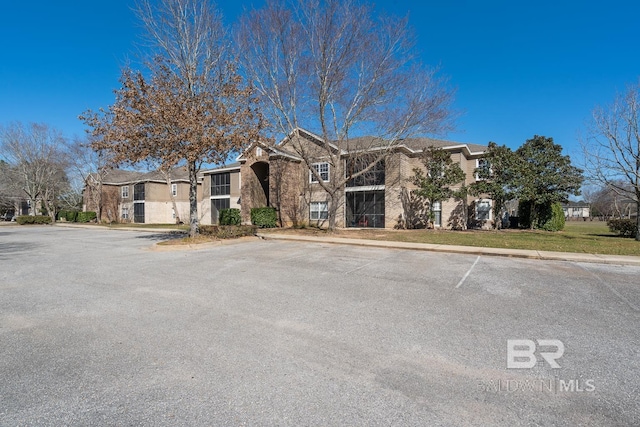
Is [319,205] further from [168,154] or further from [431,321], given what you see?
[431,321]

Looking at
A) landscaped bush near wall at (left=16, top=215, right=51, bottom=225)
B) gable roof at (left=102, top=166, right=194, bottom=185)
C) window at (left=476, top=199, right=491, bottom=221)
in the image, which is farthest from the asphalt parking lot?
landscaped bush near wall at (left=16, top=215, right=51, bottom=225)

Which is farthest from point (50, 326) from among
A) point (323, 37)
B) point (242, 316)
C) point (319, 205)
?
point (319, 205)

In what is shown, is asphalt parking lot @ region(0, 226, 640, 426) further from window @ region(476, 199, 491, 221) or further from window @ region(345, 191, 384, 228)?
window @ region(476, 199, 491, 221)

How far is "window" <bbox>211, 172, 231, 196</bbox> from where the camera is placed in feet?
110

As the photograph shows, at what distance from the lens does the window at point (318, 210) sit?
2623 centimetres

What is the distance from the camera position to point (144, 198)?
4162cm

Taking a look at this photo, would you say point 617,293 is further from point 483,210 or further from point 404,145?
point 483,210

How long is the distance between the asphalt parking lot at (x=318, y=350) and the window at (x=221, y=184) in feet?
Answer: 85.7

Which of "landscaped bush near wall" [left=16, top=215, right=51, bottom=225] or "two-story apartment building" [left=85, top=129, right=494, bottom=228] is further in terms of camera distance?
"landscaped bush near wall" [left=16, top=215, right=51, bottom=225]

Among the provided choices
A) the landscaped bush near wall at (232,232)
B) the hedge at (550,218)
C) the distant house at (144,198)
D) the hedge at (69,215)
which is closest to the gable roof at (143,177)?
the distant house at (144,198)

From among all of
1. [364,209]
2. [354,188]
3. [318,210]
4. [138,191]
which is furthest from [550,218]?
[138,191]

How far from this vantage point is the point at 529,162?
22641 millimetres

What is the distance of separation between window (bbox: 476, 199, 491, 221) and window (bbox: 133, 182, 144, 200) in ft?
133

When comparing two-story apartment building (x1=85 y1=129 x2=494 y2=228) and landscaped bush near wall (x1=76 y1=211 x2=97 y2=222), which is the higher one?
two-story apartment building (x1=85 y1=129 x2=494 y2=228)
